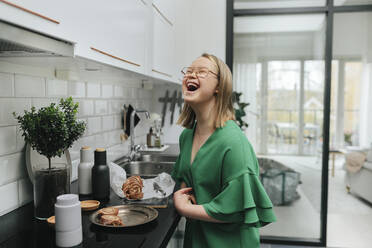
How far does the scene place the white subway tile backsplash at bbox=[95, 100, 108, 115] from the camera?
6.72 ft

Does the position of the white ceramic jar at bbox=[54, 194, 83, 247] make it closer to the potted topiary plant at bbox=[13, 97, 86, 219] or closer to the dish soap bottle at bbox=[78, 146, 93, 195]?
the potted topiary plant at bbox=[13, 97, 86, 219]

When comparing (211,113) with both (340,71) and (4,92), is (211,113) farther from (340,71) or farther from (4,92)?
(340,71)

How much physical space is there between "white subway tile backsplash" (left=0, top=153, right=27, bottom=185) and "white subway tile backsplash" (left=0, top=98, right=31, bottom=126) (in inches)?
5.2

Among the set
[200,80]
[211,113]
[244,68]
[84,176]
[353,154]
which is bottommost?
[353,154]

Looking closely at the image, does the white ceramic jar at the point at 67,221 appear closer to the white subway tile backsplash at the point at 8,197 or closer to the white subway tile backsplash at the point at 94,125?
the white subway tile backsplash at the point at 8,197

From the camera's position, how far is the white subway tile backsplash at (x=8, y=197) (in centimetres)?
127

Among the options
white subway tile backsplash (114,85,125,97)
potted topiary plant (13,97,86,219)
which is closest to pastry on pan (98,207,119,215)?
potted topiary plant (13,97,86,219)

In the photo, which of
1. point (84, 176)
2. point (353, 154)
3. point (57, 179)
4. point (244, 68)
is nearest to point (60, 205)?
point (57, 179)

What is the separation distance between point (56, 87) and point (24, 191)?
50 centimetres

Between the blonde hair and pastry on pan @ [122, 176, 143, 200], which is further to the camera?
pastry on pan @ [122, 176, 143, 200]

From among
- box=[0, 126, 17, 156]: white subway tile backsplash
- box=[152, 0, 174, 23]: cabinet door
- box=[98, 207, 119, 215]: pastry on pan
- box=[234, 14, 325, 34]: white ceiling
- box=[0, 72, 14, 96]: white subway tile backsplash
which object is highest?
box=[234, 14, 325, 34]: white ceiling

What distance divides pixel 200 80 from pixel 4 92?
721mm

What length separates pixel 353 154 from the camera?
408 centimetres

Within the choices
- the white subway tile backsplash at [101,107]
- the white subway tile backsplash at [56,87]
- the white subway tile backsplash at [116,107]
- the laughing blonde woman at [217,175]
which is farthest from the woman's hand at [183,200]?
the white subway tile backsplash at [116,107]
